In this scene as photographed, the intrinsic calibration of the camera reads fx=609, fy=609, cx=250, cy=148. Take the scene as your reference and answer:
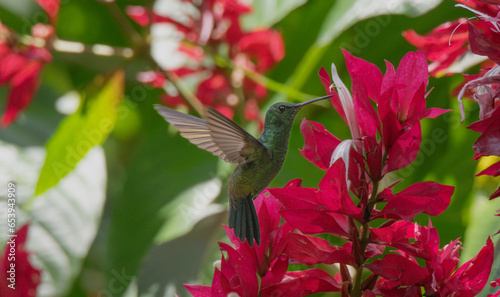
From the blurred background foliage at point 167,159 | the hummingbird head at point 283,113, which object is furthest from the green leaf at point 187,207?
the hummingbird head at point 283,113

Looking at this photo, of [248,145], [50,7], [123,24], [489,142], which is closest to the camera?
[489,142]

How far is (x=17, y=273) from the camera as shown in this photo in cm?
77

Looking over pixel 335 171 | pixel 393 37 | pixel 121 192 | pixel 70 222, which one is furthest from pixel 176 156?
pixel 335 171

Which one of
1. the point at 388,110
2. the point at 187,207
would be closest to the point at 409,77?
the point at 388,110

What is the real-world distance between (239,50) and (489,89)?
644 millimetres

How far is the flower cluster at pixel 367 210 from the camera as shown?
0.33 metres

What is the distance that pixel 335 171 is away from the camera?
1.04ft

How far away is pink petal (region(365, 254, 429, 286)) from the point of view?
0.33 m

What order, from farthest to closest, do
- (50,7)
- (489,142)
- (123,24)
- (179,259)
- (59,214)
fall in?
(59,214) → (50,7) → (123,24) → (179,259) → (489,142)

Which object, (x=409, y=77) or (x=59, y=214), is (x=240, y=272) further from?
(x=59, y=214)

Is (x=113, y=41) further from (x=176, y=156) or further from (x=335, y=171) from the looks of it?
(x=335, y=171)

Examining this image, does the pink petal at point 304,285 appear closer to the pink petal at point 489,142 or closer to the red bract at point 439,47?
the pink petal at point 489,142

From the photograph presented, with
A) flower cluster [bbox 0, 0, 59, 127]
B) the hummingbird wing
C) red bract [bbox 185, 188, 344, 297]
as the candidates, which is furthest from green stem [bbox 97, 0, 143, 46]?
red bract [bbox 185, 188, 344, 297]

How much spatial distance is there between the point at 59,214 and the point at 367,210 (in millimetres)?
820
